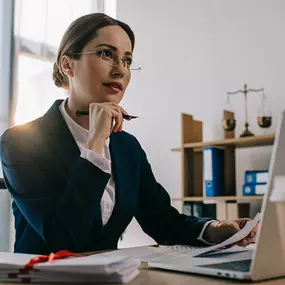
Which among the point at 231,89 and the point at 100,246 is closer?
the point at 100,246

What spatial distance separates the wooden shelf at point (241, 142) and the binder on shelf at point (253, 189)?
0.28m

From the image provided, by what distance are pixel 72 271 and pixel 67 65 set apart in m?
0.97

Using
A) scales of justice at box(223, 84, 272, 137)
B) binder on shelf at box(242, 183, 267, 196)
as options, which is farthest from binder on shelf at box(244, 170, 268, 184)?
scales of justice at box(223, 84, 272, 137)

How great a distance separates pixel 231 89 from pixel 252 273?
280 cm

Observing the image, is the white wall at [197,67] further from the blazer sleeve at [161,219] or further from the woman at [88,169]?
the woman at [88,169]

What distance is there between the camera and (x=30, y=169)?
1.29m

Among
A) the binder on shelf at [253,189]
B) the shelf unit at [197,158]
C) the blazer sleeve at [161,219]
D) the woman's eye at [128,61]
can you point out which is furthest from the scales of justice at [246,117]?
the woman's eye at [128,61]

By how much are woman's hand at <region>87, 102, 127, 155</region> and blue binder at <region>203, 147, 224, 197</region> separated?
1748 mm

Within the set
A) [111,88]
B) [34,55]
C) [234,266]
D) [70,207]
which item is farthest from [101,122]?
[34,55]

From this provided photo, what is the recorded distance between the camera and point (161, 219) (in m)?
1.56

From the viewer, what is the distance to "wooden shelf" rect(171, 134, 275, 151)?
9.43 feet

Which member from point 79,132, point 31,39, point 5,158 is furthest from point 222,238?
point 31,39

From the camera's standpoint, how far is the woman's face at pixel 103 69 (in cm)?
145

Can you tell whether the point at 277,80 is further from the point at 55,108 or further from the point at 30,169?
the point at 30,169
